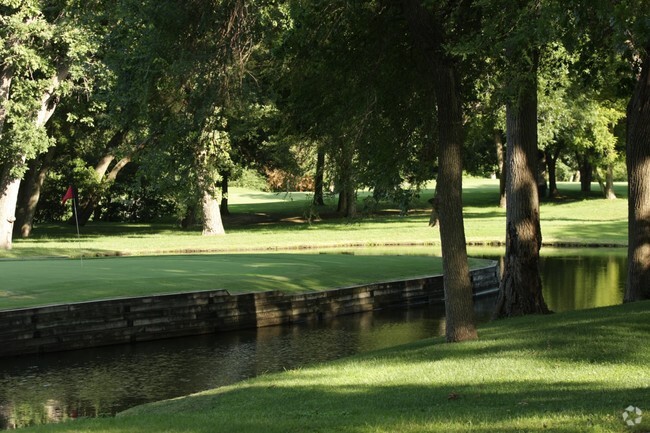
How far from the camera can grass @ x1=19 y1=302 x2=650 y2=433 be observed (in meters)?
8.08

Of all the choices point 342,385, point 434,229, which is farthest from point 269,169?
point 342,385

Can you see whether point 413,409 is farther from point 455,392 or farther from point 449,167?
point 449,167

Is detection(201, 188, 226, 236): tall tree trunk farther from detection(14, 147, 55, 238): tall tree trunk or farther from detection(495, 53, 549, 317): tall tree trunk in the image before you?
detection(495, 53, 549, 317): tall tree trunk

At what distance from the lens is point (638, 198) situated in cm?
1748

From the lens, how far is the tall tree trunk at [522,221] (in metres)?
A: 17.2

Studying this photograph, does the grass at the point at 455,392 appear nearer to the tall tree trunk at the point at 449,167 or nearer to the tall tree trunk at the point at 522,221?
the tall tree trunk at the point at 449,167

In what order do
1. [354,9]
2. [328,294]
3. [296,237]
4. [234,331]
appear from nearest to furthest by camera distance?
[354,9] → [234,331] → [328,294] → [296,237]

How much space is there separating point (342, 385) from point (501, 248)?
27.6m

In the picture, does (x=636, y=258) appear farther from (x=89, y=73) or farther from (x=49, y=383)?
(x=89, y=73)

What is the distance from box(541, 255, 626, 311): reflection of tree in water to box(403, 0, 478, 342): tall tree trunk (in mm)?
8342

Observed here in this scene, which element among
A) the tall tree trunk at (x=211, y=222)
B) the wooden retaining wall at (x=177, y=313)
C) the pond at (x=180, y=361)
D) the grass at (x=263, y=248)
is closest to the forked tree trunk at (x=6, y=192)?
the grass at (x=263, y=248)

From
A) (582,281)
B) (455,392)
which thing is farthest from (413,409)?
(582,281)

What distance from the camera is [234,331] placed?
2042cm

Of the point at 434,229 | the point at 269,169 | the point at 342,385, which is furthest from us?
the point at 269,169
